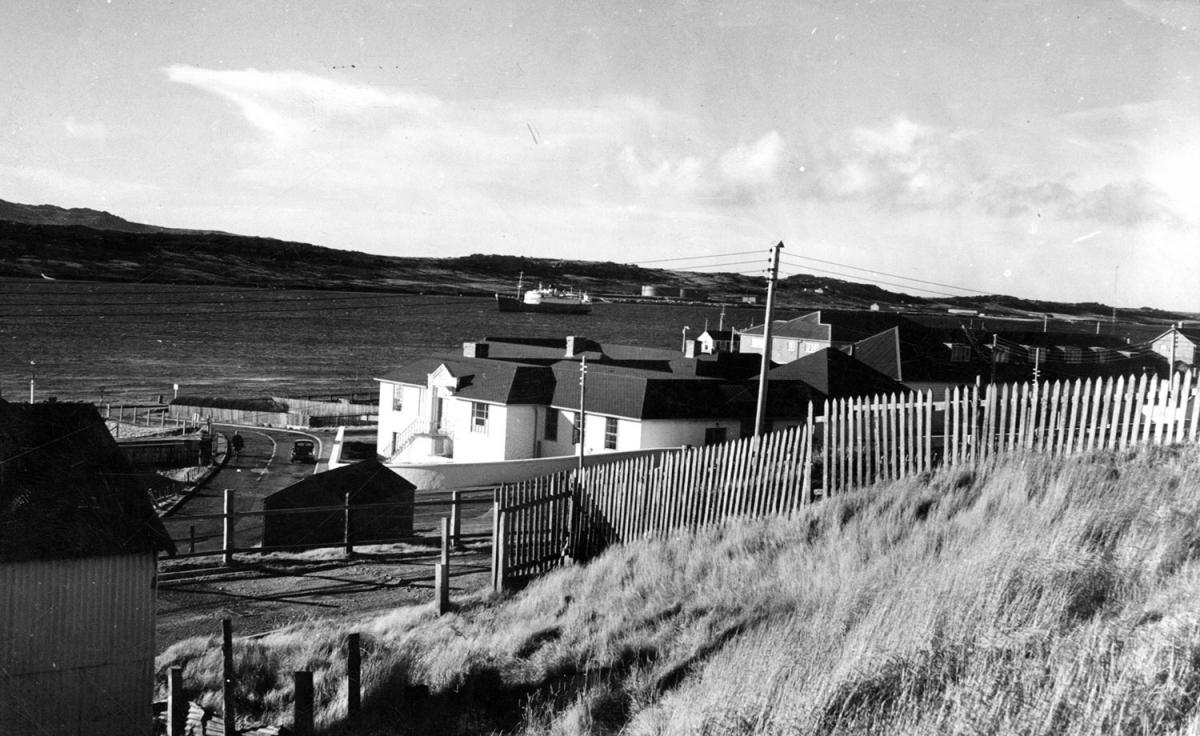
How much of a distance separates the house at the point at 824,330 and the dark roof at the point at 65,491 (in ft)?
191

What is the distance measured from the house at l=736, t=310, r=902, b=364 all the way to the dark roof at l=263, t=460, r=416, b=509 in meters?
46.7

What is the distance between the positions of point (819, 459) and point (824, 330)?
57943 mm

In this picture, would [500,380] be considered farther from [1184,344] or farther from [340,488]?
[1184,344]

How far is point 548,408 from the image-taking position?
3988cm

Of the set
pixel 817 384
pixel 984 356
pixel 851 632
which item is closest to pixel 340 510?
pixel 851 632

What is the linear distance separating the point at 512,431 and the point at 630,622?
30.1m

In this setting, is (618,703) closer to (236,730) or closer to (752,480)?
(236,730)

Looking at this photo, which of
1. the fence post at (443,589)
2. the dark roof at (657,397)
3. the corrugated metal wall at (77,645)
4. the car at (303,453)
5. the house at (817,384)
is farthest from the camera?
the car at (303,453)

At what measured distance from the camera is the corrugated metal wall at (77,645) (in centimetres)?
1044

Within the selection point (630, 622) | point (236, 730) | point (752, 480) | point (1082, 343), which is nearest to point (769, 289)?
point (752, 480)

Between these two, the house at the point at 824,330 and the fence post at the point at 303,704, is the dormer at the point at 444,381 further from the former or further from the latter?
the fence post at the point at 303,704

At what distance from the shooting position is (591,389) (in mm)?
38656

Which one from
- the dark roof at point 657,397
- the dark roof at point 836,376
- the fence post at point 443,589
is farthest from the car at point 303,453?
the fence post at point 443,589

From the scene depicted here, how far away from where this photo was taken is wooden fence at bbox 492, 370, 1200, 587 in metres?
11.1
